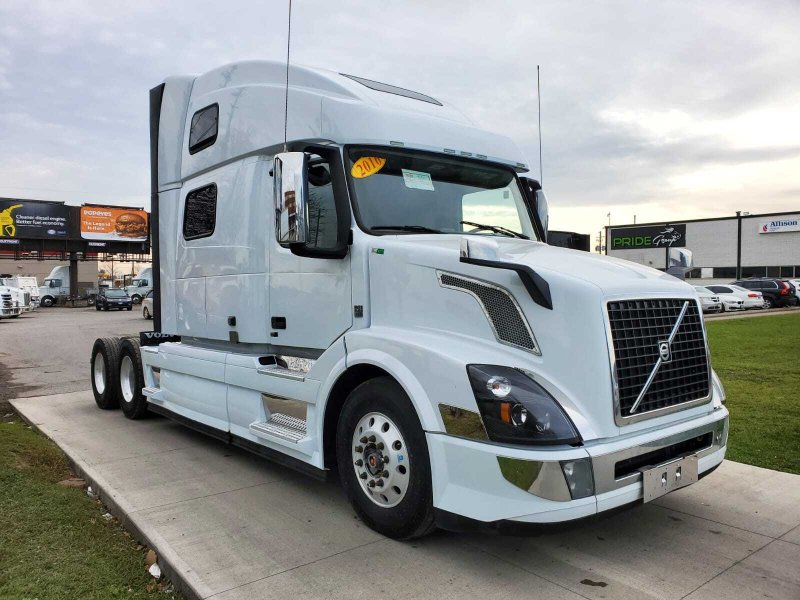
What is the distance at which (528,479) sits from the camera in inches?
123

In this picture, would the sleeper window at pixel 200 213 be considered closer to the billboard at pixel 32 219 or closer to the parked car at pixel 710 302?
the parked car at pixel 710 302

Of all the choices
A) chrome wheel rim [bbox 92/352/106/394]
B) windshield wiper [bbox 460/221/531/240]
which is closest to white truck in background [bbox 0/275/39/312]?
chrome wheel rim [bbox 92/352/106/394]

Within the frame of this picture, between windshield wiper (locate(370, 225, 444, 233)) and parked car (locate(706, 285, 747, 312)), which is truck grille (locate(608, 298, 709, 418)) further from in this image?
parked car (locate(706, 285, 747, 312))

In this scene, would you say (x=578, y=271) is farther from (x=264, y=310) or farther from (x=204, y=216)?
(x=204, y=216)

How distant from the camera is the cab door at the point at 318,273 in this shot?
432 centimetres

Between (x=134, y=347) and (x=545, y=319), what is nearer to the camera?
(x=545, y=319)

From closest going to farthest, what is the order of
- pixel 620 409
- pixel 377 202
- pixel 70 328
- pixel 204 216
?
pixel 620 409 < pixel 377 202 < pixel 204 216 < pixel 70 328

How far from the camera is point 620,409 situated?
338 cm

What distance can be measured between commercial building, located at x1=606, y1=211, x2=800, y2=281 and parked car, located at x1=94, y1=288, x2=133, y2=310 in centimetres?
3709

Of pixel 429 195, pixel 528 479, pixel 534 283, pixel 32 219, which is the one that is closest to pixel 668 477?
pixel 528 479

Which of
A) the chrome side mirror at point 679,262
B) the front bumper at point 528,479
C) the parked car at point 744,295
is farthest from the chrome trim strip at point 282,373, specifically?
the parked car at point 744,295

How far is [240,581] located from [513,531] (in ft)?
4.88

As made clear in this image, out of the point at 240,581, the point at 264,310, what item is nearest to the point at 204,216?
the point at 264,310

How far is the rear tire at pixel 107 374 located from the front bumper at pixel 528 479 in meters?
5.84
